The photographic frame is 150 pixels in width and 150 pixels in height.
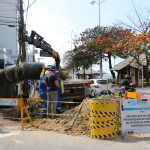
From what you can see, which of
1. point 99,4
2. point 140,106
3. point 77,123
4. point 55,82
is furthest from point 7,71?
point 99,4

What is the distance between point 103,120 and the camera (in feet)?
20.7

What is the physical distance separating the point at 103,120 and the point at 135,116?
959 millimetres

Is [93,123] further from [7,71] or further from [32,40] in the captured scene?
[32,40]

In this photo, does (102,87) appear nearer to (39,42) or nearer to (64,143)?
(39,42)

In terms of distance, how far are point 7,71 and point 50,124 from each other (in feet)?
13.9

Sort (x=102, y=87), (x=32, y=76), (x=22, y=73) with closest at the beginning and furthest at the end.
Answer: (x=22, y=73) → (x=32, y=76) → (x=102, y=87)

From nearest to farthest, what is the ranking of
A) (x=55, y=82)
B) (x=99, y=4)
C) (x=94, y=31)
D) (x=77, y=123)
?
(x=77, y=123)
(x=55, y=82)
(x=99, y=4)
(x=94, y=31)

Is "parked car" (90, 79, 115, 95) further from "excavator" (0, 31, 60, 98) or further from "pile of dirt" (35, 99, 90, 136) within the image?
"pile of dirt" (35, 99, 90, 136)

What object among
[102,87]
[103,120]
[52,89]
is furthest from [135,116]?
[102,87]

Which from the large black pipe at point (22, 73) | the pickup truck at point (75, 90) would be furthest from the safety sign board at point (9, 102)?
the pickup truck at point (75, 90)

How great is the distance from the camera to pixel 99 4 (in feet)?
107

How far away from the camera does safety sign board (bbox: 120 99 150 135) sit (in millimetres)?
6538

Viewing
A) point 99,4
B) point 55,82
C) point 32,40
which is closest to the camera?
point 55,82

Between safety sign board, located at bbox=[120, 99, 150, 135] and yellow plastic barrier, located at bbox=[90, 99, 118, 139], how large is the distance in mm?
316
